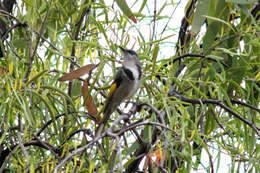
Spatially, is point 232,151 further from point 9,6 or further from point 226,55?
point 9,6

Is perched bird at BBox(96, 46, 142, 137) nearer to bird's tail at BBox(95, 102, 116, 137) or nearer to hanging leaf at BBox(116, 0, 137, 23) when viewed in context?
bird's tail at BBox(95, 102, 116, 137)

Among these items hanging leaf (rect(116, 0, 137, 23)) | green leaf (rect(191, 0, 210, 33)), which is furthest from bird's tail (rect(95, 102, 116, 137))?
green leaf (rect(191, 0, 210, 33))

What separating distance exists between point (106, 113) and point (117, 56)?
11.9 inches

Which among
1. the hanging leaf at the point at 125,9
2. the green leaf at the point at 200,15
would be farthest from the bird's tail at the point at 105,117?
the green leaf at the point at 200,15

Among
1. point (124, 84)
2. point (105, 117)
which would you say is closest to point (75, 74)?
point (105, 117)

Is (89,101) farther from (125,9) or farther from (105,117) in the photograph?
(125,9)

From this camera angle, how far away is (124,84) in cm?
285

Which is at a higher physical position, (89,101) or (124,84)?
(124,84)

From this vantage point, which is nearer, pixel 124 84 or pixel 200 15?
pixel 200 15

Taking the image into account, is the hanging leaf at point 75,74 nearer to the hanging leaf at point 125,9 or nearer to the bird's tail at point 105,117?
the bird's tail at point 105,117

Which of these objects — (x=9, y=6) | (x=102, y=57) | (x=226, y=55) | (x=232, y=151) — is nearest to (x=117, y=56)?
(x=102, y=57)

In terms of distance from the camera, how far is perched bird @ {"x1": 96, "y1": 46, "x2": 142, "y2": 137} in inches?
98.5

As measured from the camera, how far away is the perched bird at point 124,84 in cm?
250

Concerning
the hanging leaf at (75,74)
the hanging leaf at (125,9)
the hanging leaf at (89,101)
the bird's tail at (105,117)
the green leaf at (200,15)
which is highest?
the hanging leaf at (125,9)
